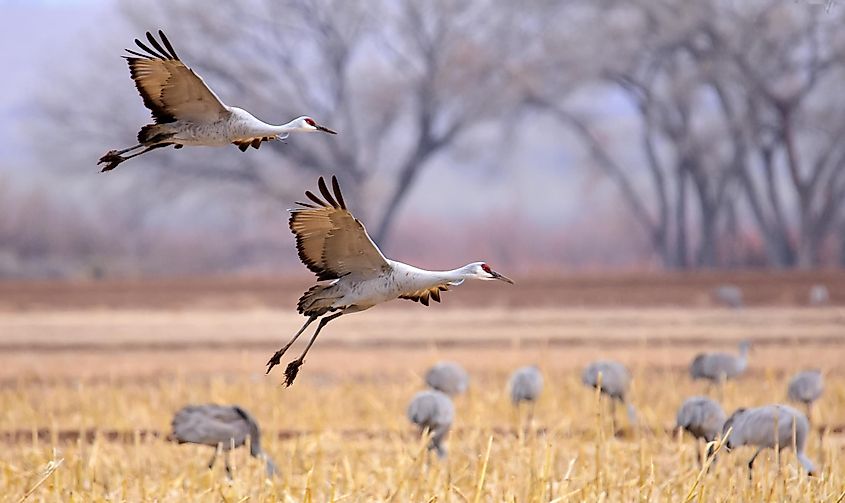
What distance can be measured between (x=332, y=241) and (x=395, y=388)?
7.49 metres

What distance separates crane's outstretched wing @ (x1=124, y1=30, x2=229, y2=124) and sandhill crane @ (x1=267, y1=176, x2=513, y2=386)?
1.16 ft

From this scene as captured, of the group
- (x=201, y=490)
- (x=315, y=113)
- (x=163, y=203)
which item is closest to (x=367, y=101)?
(x=315, y=113)

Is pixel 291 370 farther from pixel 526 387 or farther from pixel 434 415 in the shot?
pixel 526 387

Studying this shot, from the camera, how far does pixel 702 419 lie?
285 inches

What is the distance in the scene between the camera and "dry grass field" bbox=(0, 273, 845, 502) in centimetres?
648

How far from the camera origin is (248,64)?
3794cm

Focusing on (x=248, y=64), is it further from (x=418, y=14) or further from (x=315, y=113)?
(x=418, y=14)

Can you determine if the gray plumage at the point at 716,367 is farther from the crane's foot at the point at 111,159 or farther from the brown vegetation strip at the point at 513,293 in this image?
the brown vegetation strip at the point at 513,293

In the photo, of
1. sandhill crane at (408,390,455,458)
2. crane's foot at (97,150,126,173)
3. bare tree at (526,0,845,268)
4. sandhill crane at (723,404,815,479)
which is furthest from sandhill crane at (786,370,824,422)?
bare tree at (526,0,845,268)

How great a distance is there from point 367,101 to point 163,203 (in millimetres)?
7481

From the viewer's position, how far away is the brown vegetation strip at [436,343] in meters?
15.6

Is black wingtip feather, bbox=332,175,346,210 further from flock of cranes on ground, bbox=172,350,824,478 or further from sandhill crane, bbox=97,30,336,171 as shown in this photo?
flock of cranes on ground, bbox=172,350,824,478

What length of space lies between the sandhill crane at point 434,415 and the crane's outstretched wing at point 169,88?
3.99 metres

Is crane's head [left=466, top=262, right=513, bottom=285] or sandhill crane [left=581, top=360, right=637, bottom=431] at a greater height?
crane's head [left=466, top=262, right=513, bottom=285]
